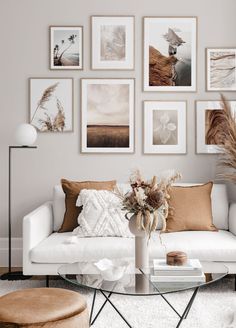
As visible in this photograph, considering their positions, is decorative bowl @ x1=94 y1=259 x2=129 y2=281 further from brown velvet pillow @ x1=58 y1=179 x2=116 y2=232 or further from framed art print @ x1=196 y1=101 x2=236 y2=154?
framed art print @ x1=196 y1=101 x2=236 y2=154

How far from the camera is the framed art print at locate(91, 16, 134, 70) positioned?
510cm

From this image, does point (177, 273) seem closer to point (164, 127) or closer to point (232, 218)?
point (232, 218)

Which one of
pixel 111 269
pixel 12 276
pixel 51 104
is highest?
Answer: pixel 51 104

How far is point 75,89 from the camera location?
5.14m

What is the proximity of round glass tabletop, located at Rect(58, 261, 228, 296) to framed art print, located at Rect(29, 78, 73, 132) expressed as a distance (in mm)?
2078

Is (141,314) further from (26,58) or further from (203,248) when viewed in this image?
(26,58)

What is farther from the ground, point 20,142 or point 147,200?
→ point 20,142

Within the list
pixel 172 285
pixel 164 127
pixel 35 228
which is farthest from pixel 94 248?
pixel 164 127

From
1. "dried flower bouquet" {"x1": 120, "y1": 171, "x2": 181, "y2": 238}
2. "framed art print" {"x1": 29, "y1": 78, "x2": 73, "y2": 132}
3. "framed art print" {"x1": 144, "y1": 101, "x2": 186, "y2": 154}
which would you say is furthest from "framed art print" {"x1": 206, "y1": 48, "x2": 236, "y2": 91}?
"dried flower bouquet" {"x1": 120, "y1": 171, "x2": 181, "y2": 238}

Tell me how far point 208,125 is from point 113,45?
1190 millimetres

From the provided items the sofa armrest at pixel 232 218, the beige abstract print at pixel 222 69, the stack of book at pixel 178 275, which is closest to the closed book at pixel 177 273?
the stack of book at pixel 178 275

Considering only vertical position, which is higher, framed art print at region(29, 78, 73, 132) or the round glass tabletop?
framed art print at region(29, 78, 73, 132)

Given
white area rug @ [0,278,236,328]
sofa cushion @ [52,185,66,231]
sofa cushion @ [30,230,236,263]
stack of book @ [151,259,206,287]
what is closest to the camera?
stack of book @ [151,259,206,287]

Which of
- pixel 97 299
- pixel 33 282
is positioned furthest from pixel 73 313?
pixel 33 282
